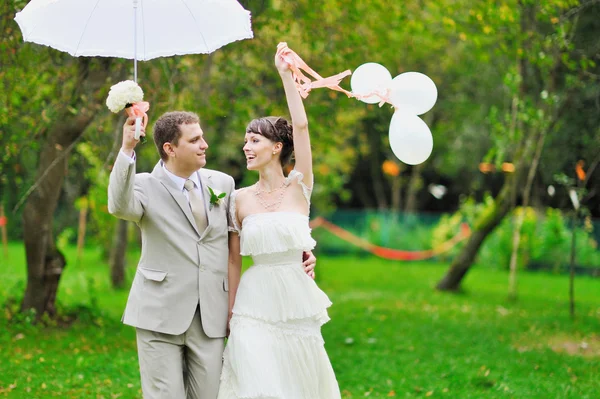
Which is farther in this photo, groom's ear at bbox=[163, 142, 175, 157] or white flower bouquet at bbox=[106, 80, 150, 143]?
groom's ear at bbox=[163, 142, 175, 157]

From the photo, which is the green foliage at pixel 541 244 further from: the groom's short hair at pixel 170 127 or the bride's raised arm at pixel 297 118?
the groom's short hair at pixel 170 127

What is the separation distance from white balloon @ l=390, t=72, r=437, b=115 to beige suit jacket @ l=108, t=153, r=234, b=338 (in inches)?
46.5

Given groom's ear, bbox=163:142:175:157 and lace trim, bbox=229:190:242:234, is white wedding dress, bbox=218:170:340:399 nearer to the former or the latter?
lace trim, bbox=229:190:242:234

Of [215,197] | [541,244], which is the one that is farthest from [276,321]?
[541,244]

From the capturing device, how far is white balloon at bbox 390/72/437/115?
4156 millimetres

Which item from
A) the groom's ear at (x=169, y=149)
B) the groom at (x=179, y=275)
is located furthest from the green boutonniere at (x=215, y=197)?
the groom's ear at (x=169, y=149)

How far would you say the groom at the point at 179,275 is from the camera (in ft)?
13.3

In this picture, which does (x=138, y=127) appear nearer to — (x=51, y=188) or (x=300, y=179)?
(x=300, y=179)

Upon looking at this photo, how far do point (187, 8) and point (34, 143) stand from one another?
402 cm

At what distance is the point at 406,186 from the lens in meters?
29.8

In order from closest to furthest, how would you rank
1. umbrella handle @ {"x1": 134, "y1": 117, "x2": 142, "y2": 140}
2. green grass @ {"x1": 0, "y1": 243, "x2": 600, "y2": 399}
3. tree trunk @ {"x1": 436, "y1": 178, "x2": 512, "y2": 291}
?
umbrella handle @ {"x1": 134, "y1": 117, "x2": 142, "y2": 140} → green grass @ {"x1": 0, "y1": 243, "x2": 600, "y2": 399} → tree trunk @ {"x1": 436, "y1": 178, "x2": 512, "y2": 291}

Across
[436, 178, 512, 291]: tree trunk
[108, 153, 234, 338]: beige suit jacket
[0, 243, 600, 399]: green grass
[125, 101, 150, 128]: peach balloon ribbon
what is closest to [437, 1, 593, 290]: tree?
[436, 178, 512, 291]: tree trunk

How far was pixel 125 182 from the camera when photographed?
3.80m

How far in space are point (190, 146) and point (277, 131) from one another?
1.72 ft
